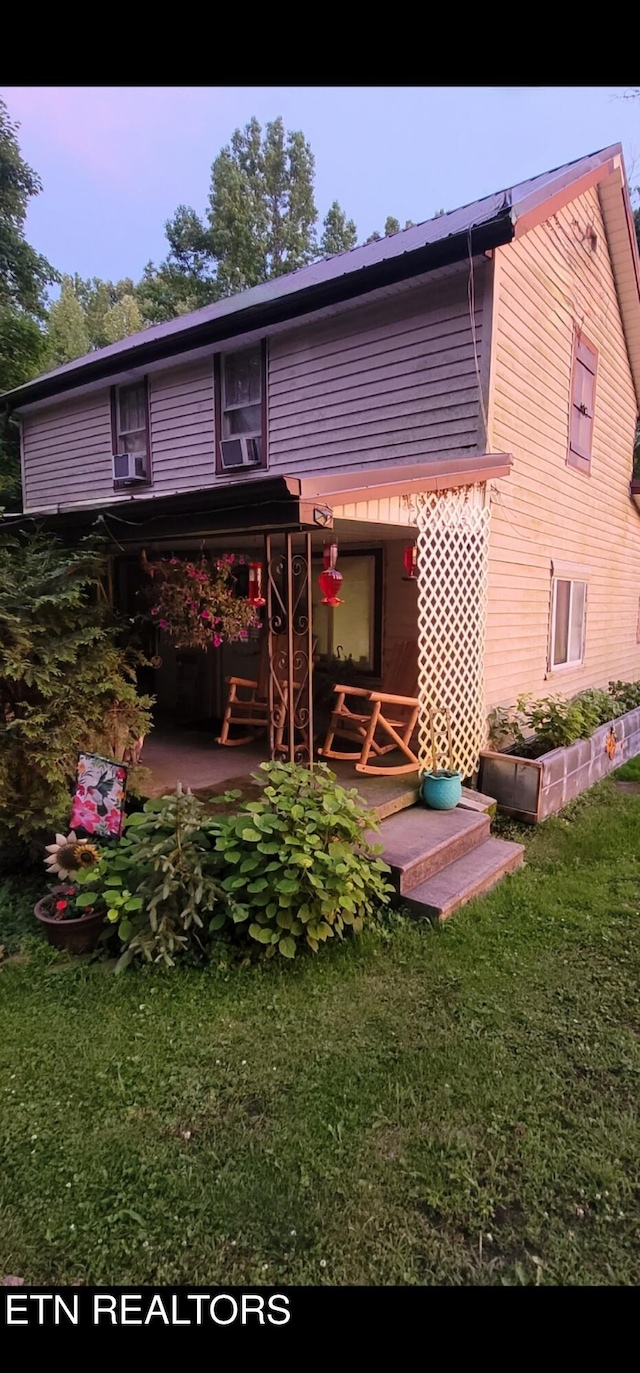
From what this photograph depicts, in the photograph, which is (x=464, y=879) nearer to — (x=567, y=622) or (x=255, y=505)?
(x=255, y=505)

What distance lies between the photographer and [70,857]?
3.72 metres

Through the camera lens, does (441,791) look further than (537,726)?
No

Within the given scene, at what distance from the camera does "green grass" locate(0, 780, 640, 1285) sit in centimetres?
191

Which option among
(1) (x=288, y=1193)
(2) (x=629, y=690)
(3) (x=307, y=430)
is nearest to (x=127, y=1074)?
(1) (x=288, y=1193)

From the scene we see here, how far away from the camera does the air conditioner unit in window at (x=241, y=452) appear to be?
7.83 m

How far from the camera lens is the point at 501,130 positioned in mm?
1552

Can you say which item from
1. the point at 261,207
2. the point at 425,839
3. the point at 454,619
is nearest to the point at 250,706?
the point at 454,619

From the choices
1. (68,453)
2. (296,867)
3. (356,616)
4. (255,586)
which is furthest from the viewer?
(68,453)

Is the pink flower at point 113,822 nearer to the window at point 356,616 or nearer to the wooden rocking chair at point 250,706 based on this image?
the wooden rocking chair at point 250,706

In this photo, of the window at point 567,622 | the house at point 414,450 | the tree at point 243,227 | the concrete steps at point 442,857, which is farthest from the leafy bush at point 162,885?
the tree at point 243,227

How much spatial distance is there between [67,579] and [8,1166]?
3272mm

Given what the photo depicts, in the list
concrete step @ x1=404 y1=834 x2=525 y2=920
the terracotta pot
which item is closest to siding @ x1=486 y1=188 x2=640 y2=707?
concrete step @ x1=404 y1=834 x2=525 y2=920

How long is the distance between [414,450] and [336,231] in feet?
84.0

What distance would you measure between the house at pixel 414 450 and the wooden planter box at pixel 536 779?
0.25 metres
